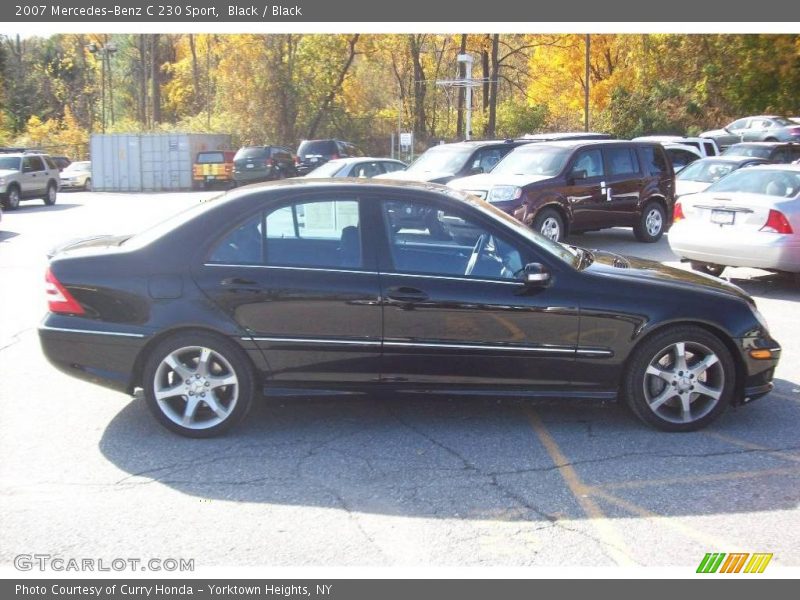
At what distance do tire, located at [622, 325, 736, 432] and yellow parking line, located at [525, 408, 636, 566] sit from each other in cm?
59

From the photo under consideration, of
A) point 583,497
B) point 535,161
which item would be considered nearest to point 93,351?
point 583,497

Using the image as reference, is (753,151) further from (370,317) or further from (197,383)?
(197,383)

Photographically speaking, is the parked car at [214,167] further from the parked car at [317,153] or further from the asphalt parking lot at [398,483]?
the asphalt parking lot at [398,483]

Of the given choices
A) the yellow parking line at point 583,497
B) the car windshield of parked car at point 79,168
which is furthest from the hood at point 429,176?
the car windshield of parked car at point 79,168

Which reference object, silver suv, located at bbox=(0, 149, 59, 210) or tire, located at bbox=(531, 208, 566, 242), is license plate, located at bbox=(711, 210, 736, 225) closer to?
tire, located at bbox=(531, 208, 566, 242)

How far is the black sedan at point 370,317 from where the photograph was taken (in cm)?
516

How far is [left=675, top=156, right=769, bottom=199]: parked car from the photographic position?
16969 mm

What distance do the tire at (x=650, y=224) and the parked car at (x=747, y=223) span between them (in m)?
3.82

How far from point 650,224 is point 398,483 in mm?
11412

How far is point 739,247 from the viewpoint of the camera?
388 inches

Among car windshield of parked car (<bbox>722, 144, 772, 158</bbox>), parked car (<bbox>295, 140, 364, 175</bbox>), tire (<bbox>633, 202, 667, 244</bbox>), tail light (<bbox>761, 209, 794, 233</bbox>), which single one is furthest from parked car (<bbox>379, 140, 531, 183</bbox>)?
parked car (<bbox>295, 140, 364, 175</bbox>)

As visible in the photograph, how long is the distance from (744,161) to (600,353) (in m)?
13.2

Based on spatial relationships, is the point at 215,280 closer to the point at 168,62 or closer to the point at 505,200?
the point at 505,200

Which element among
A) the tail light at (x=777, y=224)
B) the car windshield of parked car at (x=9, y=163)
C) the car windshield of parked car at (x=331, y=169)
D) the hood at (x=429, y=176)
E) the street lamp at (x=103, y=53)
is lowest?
the tail light at (x=777, y=224)
